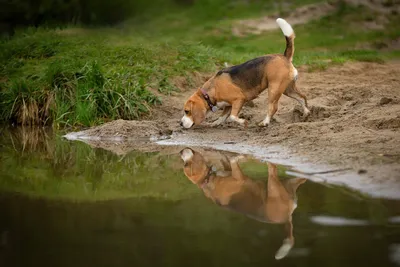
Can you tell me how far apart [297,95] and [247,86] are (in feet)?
2.91

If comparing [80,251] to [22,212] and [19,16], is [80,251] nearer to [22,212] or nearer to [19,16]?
[22,212]

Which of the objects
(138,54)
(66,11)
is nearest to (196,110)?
(66,11)

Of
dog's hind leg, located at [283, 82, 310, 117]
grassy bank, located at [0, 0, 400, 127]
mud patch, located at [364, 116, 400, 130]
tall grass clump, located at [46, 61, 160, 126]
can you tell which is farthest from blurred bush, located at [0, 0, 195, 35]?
mud patch, located at [364, 116, 400, 130]

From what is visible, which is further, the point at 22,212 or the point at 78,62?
the point at 78,62

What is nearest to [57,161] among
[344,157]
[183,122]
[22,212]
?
[183,122]

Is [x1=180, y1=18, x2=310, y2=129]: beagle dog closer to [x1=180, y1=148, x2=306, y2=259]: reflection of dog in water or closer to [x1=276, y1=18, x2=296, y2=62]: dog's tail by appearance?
[x1=276, y1=18, x2=296, y2=62]: dog's tail

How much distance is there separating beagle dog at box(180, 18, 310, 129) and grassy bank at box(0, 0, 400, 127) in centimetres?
222

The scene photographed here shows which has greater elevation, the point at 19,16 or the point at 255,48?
the point at 19,16

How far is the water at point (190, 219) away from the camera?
163 inches

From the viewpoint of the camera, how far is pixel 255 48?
1719cm

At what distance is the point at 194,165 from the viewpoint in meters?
7.77

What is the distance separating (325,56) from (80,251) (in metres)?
12.3

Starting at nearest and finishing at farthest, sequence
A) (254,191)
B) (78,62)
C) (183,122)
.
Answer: (254,191) < (183,122) < (78,62)

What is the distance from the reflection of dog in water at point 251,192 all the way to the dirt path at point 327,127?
0.76 meters
